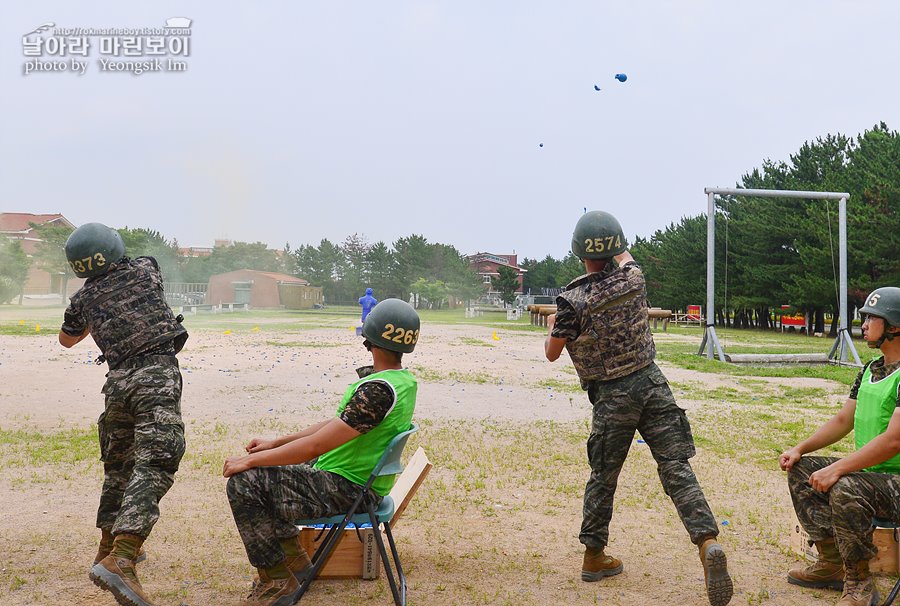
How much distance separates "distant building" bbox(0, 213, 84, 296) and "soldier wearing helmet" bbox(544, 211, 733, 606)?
51673 millimetres

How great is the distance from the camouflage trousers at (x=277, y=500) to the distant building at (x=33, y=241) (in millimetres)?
51532

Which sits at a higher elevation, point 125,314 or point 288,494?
point 125,314

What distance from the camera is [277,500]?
3.59 metres

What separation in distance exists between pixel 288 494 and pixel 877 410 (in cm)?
300

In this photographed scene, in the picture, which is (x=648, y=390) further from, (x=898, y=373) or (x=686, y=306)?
(x=686, y=306)

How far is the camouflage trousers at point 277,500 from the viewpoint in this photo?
3.56 m

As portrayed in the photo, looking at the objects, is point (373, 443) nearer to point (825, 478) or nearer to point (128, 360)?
point (128, 360)

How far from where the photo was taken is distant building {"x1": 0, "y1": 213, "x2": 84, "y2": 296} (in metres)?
Result: 50.7

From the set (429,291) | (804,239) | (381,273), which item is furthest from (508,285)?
(804,239)

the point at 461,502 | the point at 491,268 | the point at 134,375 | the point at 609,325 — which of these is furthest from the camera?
the point at 491,268

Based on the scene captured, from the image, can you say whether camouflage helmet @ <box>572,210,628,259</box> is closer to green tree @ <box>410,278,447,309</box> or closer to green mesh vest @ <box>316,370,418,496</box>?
green mesh vest @ <box>316,370,418,496</box>

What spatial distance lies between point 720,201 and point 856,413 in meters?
39.4

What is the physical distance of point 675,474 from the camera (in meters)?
4.09

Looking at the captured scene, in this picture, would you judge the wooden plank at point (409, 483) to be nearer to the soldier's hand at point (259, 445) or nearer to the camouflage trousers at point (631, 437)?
the soldier's hand at point (259, 445)
